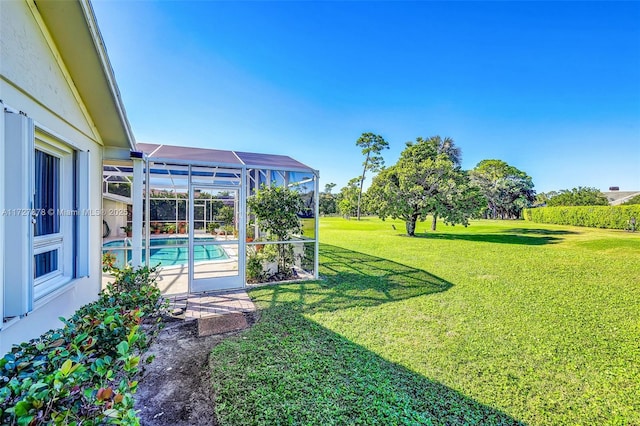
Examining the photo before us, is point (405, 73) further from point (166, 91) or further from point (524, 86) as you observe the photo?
point (166, 91)

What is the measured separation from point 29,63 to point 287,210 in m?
5.66

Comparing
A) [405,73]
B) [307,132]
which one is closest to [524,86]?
[405,73]

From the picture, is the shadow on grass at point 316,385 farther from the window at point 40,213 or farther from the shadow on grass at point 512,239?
the shadow on grass at point 512,239

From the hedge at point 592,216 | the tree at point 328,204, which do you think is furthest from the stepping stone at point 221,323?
the tree at point 328,204

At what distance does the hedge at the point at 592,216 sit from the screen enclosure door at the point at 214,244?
29.0 metres

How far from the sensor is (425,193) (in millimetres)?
17984

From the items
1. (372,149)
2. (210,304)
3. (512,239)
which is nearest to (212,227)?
(210,304)

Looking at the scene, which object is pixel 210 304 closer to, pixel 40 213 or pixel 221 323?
pixel 221 323

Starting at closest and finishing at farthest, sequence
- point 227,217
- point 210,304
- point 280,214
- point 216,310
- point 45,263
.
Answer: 1. point 45,263
2. point 216,310
3. point 210,304
4. point 280,214
5. point 227,217

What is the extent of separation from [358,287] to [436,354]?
3.25 m

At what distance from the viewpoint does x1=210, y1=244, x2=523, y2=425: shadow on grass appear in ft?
8.70

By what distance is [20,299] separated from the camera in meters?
2.27

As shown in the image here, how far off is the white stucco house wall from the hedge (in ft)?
103

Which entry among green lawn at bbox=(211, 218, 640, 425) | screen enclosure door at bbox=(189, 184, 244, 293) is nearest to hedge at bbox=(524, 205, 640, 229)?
green lawn at bbox=(211, 218, 640, 425)
